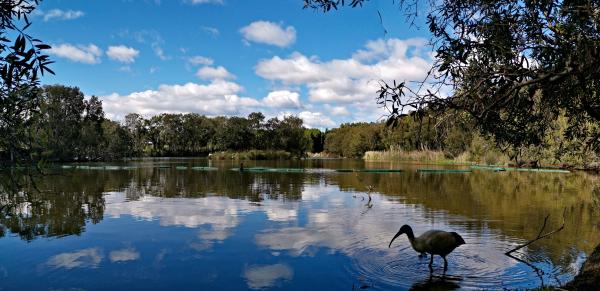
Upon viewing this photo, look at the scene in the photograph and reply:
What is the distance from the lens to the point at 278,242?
1319 centimetres

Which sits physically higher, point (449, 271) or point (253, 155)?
point (253, 155)

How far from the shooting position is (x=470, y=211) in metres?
19.6

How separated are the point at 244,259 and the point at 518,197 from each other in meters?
19.1

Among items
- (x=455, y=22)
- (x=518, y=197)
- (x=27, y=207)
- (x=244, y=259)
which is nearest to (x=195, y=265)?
(x=244, y=259)

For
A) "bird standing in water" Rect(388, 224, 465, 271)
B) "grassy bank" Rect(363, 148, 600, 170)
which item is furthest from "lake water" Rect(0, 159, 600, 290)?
"grassy bank" Rect(363, 148, 600, 170)

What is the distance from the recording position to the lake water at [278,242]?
9570 millimetres

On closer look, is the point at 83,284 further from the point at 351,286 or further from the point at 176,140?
the point at 176,140

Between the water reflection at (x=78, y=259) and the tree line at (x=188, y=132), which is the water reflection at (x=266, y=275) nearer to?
the water reflection at (x=78, y=259)

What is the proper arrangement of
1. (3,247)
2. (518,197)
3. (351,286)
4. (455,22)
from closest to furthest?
(455,22)
(351,286)
(3,247)
(518,197)

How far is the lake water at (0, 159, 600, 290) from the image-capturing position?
9570 mm

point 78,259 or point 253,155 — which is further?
point 253,155

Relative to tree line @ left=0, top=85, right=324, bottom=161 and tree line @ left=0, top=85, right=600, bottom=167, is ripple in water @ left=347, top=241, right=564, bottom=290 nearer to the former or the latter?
tree line @ left=0, top=85, right=600, bottom=167

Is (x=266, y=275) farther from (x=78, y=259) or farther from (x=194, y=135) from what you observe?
(x=194, y=135)

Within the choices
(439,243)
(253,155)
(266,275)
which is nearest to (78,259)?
Result: (266,275)
